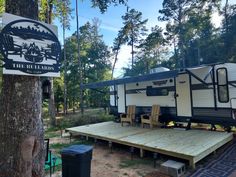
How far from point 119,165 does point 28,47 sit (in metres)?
3.83

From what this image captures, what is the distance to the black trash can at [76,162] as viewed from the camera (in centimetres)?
322

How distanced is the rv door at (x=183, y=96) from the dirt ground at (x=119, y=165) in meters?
2.83

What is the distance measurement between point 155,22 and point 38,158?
69.7 ft

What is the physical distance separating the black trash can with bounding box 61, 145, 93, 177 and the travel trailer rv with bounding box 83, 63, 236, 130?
14.6ft

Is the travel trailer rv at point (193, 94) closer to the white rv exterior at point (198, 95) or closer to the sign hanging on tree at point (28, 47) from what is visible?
the white rv exterior at point (198, 95)

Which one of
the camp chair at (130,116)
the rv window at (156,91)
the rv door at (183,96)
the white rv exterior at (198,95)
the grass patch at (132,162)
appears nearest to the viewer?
the grass patch at (132,162)

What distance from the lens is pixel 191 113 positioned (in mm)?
7762

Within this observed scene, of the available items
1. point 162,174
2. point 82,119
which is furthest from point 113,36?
point 162,174

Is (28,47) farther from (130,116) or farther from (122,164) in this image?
(130,116)

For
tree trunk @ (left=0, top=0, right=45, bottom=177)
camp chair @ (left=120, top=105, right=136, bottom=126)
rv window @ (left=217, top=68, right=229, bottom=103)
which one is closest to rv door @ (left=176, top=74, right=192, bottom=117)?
rv window @ (left=217, top=68, right=229, bottom=103)


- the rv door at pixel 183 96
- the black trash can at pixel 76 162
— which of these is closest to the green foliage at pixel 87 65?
the rv door at pixel 183 96

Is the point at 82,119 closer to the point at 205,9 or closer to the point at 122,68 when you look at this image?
the point at 205,9

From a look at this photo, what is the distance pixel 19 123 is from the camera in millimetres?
2398

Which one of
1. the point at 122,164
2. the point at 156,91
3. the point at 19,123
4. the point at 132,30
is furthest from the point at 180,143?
the point at 132,30
